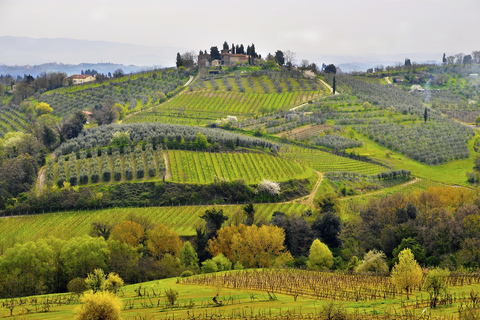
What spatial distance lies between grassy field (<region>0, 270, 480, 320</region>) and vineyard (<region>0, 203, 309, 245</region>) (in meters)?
26.0

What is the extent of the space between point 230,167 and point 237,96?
68170 mm

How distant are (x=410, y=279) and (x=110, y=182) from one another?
54.3m

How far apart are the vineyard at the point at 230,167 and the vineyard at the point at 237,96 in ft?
129

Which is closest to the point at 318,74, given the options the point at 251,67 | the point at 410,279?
the point at 251,67

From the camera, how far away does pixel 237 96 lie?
5645 inches

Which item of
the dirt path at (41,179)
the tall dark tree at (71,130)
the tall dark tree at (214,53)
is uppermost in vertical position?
the tall dark tree at (214,53)

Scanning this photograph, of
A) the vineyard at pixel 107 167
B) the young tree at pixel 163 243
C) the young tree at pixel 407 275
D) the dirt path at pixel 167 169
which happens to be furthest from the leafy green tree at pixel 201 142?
the young tree at pixel 407 275

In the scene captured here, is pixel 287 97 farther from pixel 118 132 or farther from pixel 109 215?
pixel 109 215

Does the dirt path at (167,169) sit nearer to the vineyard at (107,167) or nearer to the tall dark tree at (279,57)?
the vineyard at (107,167)

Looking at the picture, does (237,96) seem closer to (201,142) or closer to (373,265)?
(201,142)

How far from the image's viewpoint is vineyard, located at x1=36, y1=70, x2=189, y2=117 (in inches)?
5517

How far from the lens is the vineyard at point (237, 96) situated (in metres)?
128

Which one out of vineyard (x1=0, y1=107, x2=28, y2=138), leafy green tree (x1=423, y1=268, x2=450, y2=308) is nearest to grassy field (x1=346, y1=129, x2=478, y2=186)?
leafy green tree (x1=423, y1=268, x2=450, y2=308)

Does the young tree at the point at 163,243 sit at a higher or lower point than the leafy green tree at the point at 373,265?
lower
